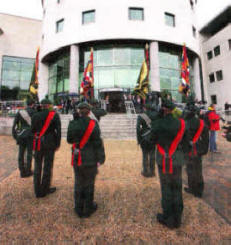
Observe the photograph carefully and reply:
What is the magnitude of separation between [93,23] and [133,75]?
25.2 feet

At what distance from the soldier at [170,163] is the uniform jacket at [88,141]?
916mm

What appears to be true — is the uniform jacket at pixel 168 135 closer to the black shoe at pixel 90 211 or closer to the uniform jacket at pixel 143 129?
the black shoe at pixel 90 211

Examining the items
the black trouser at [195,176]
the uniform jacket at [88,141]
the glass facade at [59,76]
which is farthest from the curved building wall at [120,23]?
the uniform jacket at [88,141]

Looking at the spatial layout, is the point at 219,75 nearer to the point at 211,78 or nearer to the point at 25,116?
the point at 211,78

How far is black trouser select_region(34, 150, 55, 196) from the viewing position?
2.85 metres

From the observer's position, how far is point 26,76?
1089 inches

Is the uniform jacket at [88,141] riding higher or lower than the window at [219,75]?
lower

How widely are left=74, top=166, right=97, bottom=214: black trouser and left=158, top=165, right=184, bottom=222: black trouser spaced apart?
1137 millimetres

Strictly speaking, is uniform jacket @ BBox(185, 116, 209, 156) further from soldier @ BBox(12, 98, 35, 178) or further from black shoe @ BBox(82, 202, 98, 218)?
soldier @ BBox(12, 98, 35, 178)

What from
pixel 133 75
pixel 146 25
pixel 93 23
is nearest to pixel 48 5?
pixel 93 23

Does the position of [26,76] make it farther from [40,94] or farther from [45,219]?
[45,219]

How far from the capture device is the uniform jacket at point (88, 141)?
2.22 metres

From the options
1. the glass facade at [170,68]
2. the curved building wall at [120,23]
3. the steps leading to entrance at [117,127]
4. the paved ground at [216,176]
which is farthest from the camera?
the glass facade at [170,68]

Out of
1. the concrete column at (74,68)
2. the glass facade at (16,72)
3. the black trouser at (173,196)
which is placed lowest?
the black trouser at (173,196)
